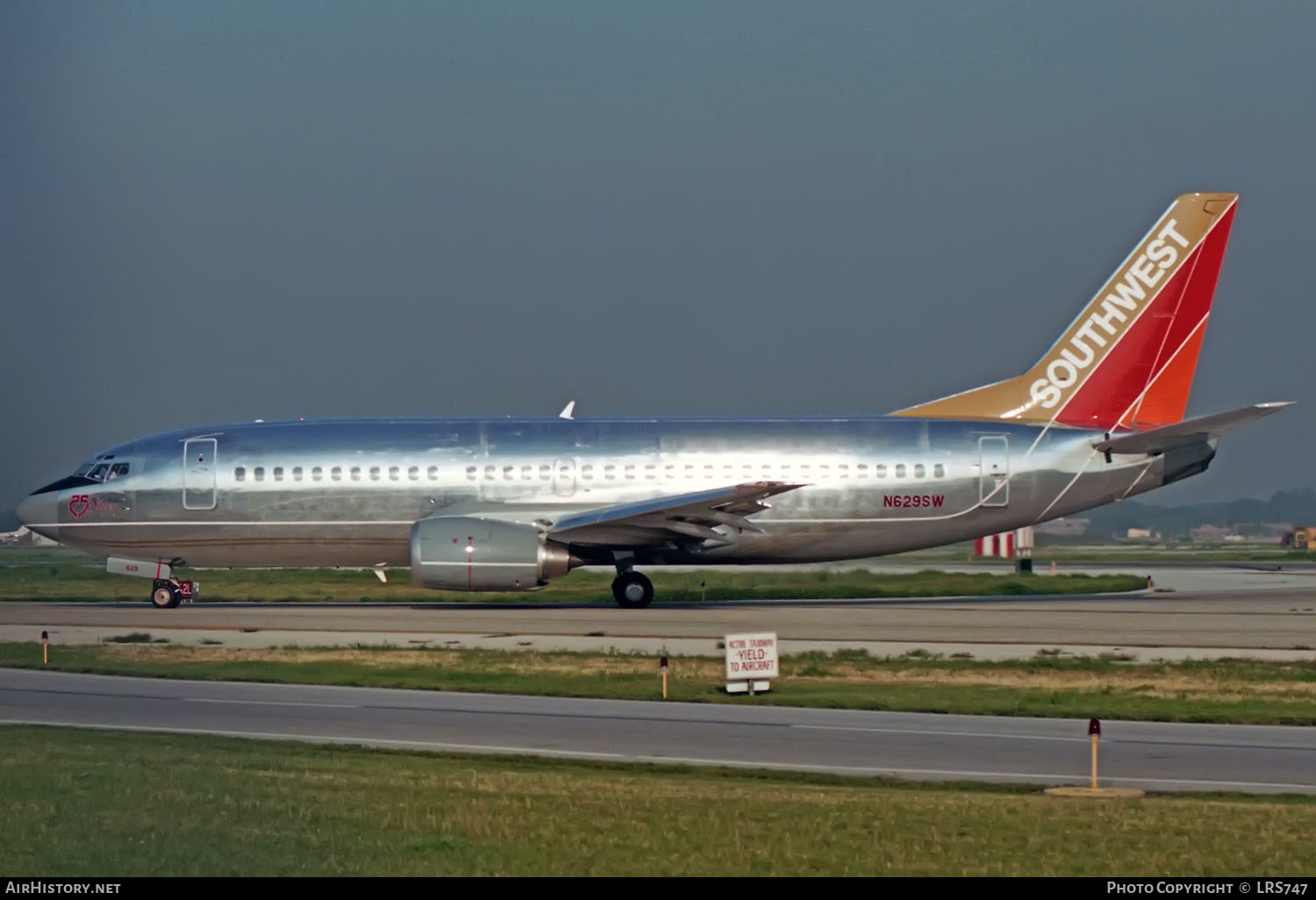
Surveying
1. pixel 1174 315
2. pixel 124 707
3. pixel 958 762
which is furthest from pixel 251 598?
pixel 958 762

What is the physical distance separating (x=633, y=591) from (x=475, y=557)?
4.65 metres

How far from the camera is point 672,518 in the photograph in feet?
120

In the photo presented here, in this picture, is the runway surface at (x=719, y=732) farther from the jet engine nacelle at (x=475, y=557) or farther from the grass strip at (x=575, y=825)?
the jet engine nacelle at (x=475, y=557)

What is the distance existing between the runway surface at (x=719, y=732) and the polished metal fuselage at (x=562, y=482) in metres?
14.3

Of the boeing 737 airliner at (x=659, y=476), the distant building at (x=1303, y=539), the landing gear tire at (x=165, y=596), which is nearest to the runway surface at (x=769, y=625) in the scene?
the landing gear tire at (x=165, y=596)

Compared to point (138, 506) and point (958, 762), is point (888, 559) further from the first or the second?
point (958, 762)

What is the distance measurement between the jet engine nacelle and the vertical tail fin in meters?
12.5

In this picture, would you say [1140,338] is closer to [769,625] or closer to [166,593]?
[769,625]

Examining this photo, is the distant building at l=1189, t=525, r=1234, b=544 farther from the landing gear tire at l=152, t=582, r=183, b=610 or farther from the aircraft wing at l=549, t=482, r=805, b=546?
the landing gear tire at l=152, t=582, r=183, b=610

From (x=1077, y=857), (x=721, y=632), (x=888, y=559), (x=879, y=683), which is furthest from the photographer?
(x=888, y=559)

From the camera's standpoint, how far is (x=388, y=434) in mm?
38219

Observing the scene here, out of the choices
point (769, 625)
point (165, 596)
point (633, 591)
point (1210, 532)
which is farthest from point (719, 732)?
point (1210, 532)

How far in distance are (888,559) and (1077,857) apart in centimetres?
5841

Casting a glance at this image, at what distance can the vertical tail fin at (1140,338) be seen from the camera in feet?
129
